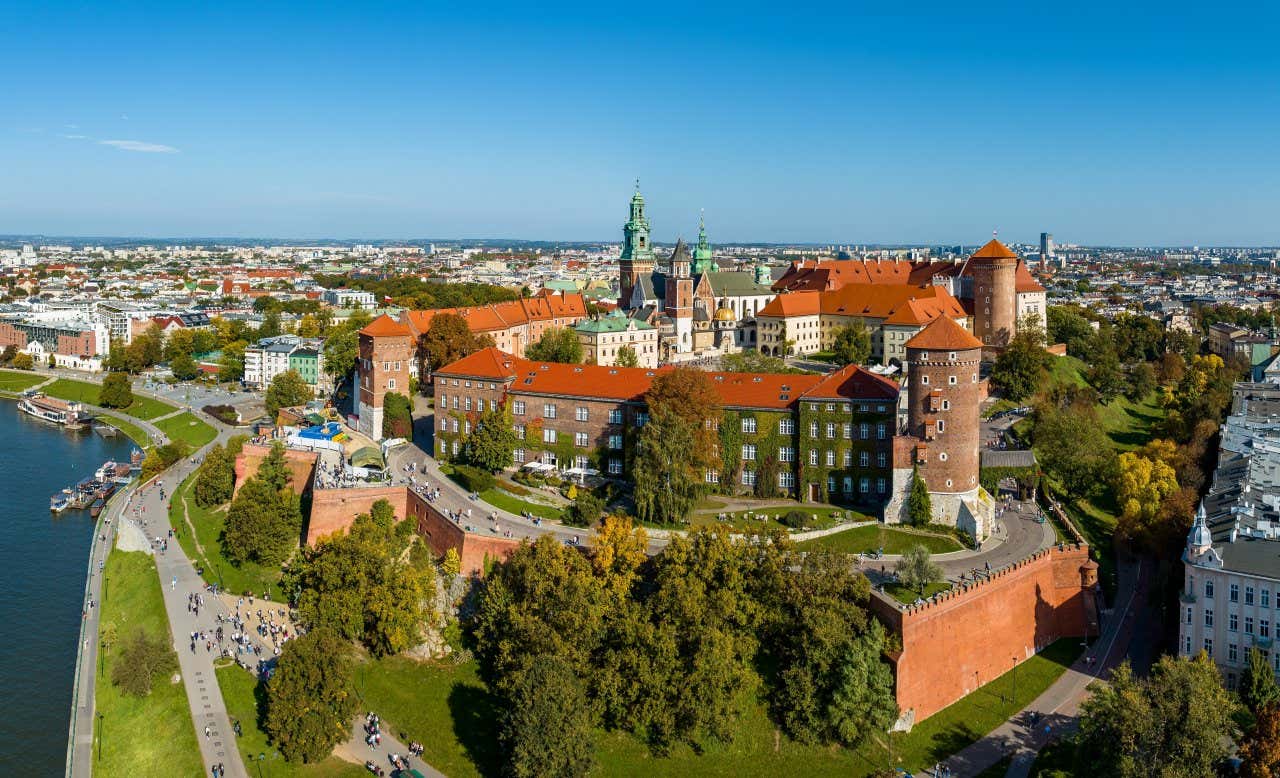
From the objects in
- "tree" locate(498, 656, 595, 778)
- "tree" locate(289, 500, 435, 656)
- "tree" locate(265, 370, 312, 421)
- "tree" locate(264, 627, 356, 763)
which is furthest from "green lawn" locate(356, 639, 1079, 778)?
"tree" locate(265, 370, 312, 421)

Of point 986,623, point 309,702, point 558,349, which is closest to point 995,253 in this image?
point 558,349

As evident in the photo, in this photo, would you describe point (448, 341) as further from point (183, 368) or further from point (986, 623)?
point (183, 368)

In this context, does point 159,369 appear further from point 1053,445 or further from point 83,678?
point 1053,445

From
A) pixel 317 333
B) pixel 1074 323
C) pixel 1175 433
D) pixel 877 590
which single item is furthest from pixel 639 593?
pixel 317 333

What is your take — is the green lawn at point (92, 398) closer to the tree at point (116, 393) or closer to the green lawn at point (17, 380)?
the tree at point (116, 393)

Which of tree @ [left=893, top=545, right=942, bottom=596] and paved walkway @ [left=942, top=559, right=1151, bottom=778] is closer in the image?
paved walkway @ [left=942, top=559, right=1151, bottom=778]

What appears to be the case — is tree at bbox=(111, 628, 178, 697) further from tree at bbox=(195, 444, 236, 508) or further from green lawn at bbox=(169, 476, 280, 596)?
tree at bbox=(195, 444, 236, 508)
